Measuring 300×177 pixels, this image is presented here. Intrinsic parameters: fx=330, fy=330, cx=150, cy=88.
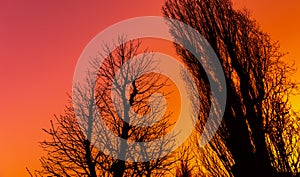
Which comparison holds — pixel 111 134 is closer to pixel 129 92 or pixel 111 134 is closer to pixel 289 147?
pixel 129 92

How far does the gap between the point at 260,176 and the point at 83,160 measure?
6033 mm

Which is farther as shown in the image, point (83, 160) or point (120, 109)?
point (120, 109)

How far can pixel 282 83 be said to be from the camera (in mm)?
12016

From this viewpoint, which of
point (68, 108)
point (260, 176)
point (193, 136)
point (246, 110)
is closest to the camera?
point (260, 176)

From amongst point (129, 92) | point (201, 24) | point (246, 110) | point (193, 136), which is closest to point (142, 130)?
point (129, 92)

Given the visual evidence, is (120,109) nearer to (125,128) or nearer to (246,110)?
(125,128)

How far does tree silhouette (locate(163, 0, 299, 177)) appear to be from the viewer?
1139cm

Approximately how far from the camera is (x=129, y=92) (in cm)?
1302

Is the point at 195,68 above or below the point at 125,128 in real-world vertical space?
above

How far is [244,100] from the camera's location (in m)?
12.0

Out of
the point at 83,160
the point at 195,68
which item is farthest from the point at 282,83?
the point at 83,160

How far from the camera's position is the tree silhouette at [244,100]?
37.4 ft

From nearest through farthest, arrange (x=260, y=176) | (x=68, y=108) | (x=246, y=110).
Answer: (x=260, y=176) → (x=246, y=110) → (x=68, y=108)

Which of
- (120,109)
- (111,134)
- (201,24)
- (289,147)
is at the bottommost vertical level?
(289,147)
